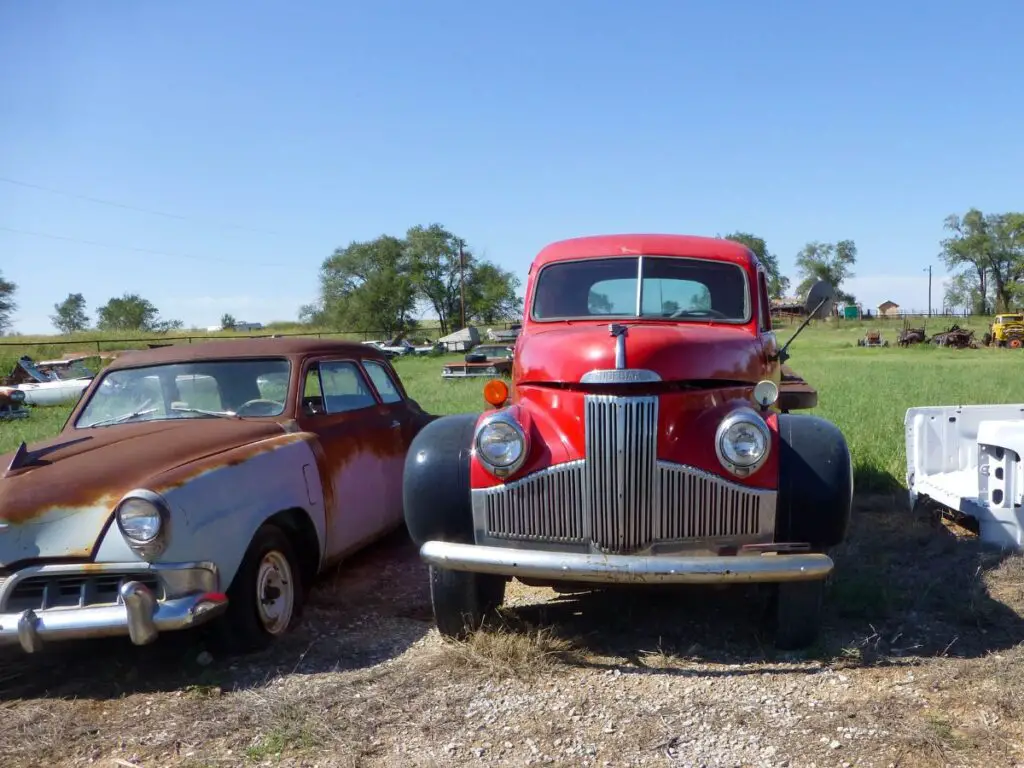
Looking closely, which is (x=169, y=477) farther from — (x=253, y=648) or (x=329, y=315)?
(x=329, y=315)

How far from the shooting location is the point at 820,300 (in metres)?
5.11

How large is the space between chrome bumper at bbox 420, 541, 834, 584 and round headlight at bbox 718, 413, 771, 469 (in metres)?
0.42

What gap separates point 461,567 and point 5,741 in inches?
75.1

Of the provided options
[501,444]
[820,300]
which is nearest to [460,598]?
[501,444]

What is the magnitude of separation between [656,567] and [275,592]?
2.03 m

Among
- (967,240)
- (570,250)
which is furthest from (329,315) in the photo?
(570,250)

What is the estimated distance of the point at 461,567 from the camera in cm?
357

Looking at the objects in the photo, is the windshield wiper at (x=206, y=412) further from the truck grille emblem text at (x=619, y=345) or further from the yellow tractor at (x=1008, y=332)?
the yellow tractor at (x=1008, y=332)

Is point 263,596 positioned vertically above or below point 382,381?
below

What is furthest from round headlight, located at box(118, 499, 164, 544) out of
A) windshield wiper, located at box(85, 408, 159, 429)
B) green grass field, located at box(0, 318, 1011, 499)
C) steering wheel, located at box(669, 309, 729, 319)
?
green grass field, located at box(0, 318, 1011, 499)

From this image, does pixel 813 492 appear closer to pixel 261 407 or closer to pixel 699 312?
pixel 699 312

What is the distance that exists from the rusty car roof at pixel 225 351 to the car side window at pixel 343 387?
115 millimetres

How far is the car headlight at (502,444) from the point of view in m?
3.68

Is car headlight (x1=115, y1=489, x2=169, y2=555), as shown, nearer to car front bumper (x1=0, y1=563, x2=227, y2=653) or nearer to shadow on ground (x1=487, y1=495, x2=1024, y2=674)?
car front bumper (x1=0, y1=563, x2=227, y2=653)
